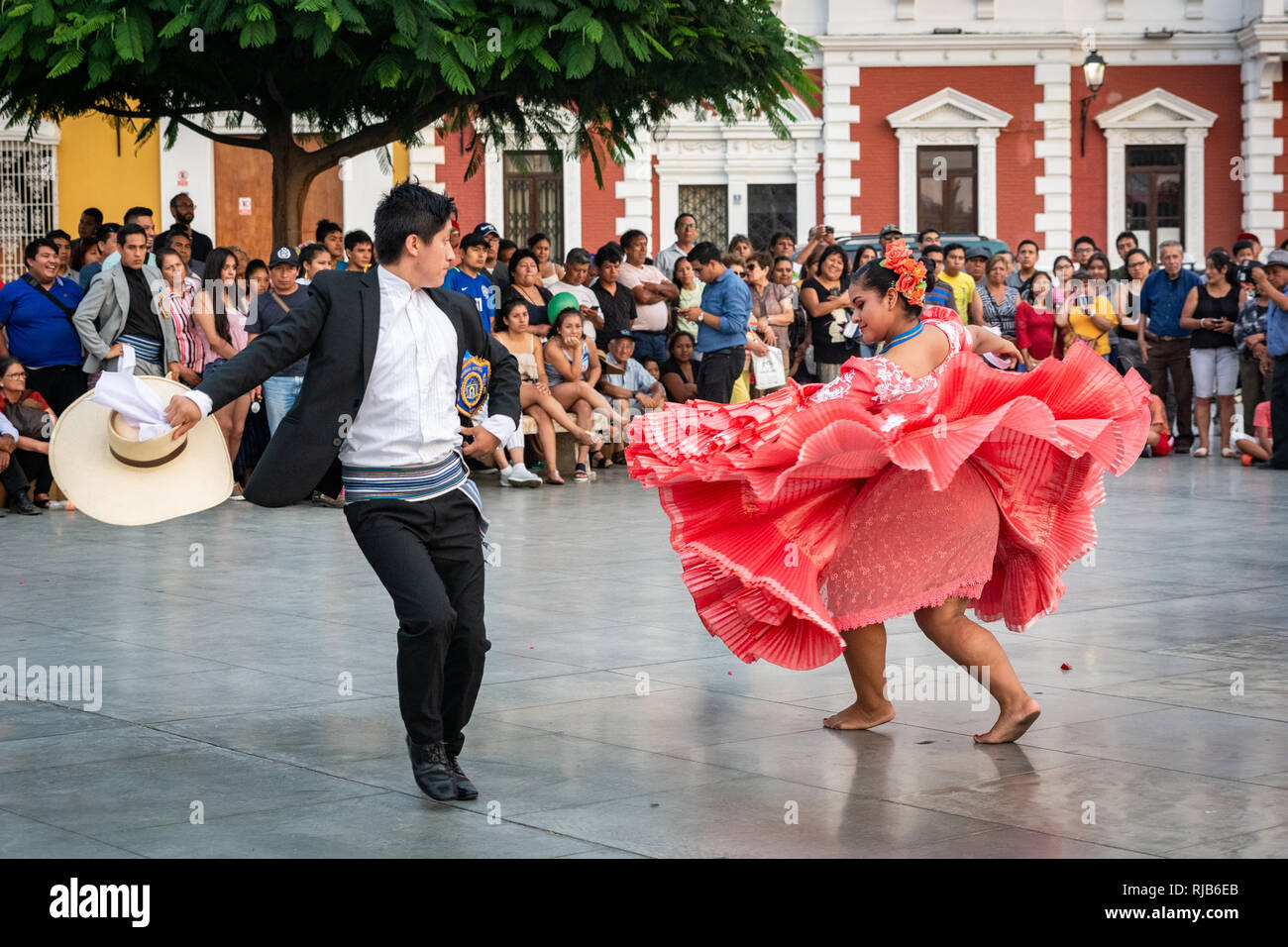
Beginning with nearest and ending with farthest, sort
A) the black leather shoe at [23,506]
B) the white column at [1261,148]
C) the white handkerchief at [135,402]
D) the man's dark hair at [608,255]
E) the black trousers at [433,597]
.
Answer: the white handkerchief at [135,402]
the black trousers at [433,597]
the black leather shoe at [23,506]
the man's dark hair at [608,255]
the white column at [1261,148]

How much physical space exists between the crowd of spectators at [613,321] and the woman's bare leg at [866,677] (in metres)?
5.33

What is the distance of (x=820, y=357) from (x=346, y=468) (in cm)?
1121

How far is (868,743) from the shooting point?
5.85 metres

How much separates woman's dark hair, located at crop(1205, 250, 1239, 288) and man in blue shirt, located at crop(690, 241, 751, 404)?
186 inches

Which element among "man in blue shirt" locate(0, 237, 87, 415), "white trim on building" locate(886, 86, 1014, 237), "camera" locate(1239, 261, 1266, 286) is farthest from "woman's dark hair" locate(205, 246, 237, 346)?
"white trim on building" locate(886, 86, 1014, 237)

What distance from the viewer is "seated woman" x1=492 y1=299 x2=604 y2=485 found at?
14422mm

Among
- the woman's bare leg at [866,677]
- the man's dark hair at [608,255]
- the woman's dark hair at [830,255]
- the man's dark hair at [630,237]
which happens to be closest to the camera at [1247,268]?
the woman's dark hair at [830,255]

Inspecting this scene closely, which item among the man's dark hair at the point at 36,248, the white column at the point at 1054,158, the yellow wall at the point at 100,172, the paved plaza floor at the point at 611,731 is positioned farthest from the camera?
the white column at the point at 1054,158

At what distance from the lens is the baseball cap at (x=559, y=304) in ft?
48.8

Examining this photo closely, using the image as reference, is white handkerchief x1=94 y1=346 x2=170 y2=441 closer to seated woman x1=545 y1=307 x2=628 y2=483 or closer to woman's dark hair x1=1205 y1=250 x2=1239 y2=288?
seated woman x1=545 y1=307 x2=628 y2=483

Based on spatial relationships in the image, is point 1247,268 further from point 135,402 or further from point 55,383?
point 135,402

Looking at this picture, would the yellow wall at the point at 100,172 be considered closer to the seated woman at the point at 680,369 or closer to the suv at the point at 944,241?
the suv at the point at 944,241

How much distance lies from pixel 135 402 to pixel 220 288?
27.9 ft

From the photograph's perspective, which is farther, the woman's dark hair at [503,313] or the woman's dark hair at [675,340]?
the woman's dark hair at [675,340]
